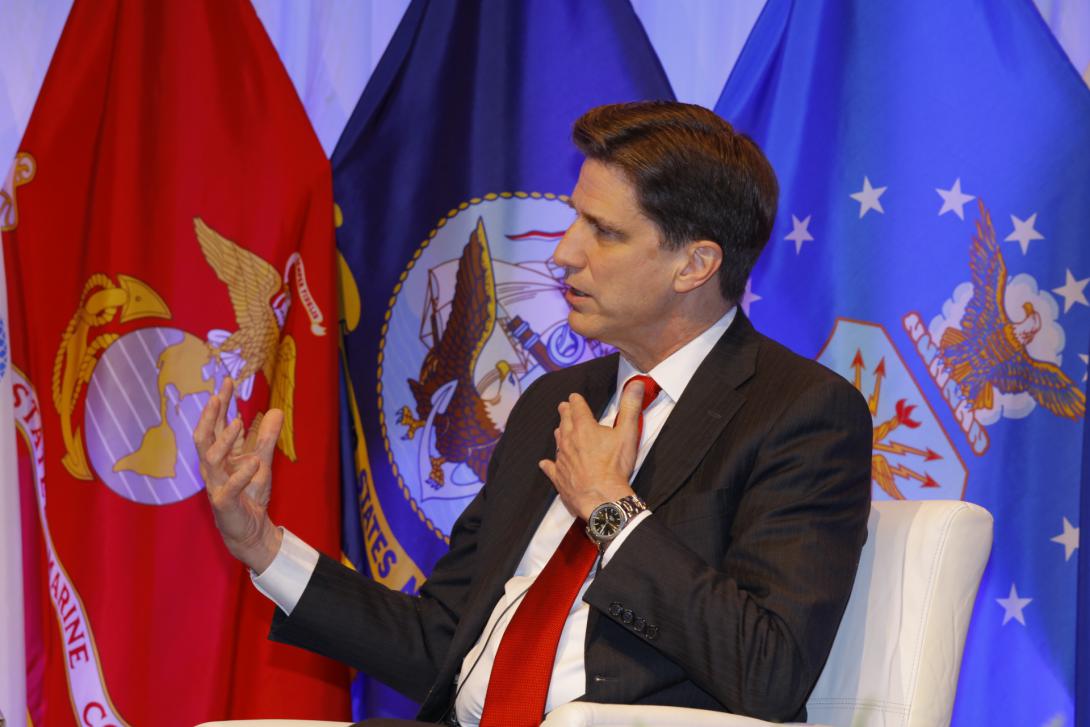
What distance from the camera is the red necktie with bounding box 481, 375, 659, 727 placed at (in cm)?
187

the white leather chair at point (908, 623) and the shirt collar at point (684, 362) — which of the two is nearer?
the white leather chair at point (908, 623)

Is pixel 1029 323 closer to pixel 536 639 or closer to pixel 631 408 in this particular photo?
pixel 631 408

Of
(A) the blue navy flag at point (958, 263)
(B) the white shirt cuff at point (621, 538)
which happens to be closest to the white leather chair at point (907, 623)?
(B) the white shirt cuff at point (621, 538)

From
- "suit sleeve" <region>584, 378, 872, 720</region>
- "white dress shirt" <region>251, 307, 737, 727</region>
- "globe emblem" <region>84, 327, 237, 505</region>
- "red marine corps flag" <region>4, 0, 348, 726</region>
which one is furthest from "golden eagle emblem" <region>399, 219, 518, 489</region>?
"suit sleeve" <region>584, 378, 872, 720</region>

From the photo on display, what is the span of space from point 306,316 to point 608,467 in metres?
1.64

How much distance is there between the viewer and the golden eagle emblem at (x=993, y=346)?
3.05m

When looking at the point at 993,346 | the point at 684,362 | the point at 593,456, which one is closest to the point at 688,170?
the point at 684,362

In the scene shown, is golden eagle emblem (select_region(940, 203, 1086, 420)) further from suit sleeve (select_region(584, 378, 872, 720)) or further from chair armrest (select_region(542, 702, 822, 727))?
chair armrest (select_region(542, 702, 822, 727))

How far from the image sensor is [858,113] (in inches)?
126

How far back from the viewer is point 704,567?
1.78m

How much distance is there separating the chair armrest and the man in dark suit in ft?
0.26

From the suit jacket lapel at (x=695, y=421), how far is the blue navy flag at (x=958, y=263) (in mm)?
1145

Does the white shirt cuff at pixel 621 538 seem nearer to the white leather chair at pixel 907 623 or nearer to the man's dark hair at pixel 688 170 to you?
the white leather chair at pixel 907 623

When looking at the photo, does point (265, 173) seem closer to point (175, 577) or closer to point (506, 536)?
point (175, 577)
